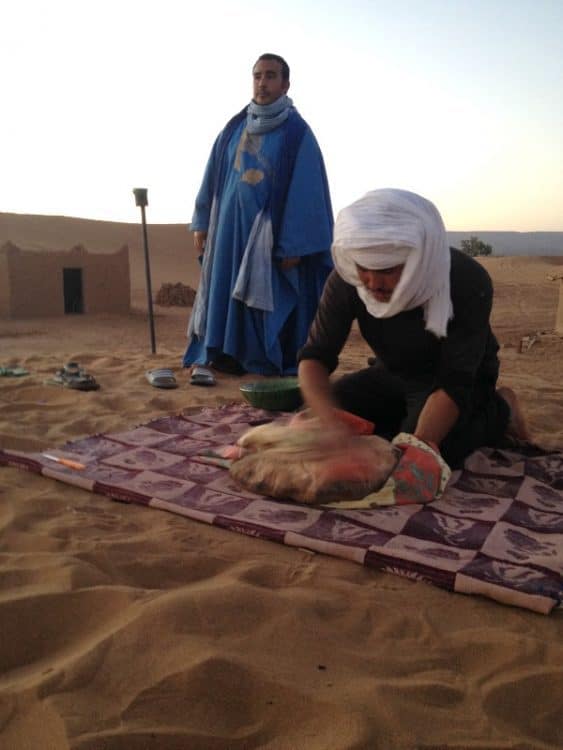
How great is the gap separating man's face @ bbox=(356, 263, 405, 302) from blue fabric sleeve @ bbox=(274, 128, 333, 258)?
2.38 m

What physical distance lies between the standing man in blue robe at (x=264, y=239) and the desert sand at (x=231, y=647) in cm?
257

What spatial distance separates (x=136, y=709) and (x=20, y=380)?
3.30 meters

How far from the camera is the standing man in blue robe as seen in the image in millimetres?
4766

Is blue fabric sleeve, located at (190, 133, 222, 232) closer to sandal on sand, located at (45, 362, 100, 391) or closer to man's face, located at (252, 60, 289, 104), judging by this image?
man's face, located at (252, 60, 289, 104)

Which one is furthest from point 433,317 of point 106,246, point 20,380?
point 106,246

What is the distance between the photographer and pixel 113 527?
7.06 ft

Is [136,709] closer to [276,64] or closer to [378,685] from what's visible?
[378,685]

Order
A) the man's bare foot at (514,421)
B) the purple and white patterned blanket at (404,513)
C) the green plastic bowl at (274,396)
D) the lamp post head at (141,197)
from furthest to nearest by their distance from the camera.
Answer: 1. the lamp post head at (141,197)
2. the green plastic bowl at (274,396)
3. the man's bare foot at (514,421)
4. the purple and white patterned blanket at (404,513)

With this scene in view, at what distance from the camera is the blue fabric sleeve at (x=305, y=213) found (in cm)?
476

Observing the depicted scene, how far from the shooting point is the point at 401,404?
294 centimetres

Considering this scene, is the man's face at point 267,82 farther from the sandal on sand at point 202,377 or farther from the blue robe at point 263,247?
the sandal on sand at point 202,377

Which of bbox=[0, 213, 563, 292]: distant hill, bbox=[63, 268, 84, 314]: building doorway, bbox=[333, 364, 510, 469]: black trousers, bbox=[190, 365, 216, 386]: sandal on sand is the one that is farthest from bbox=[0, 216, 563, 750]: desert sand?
bbox=[0, 213, 563, 292]: distant hill

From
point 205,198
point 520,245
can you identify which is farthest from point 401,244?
point 520,245

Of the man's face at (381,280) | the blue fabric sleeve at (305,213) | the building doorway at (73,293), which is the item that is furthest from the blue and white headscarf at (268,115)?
the building doorway at (73,293)
